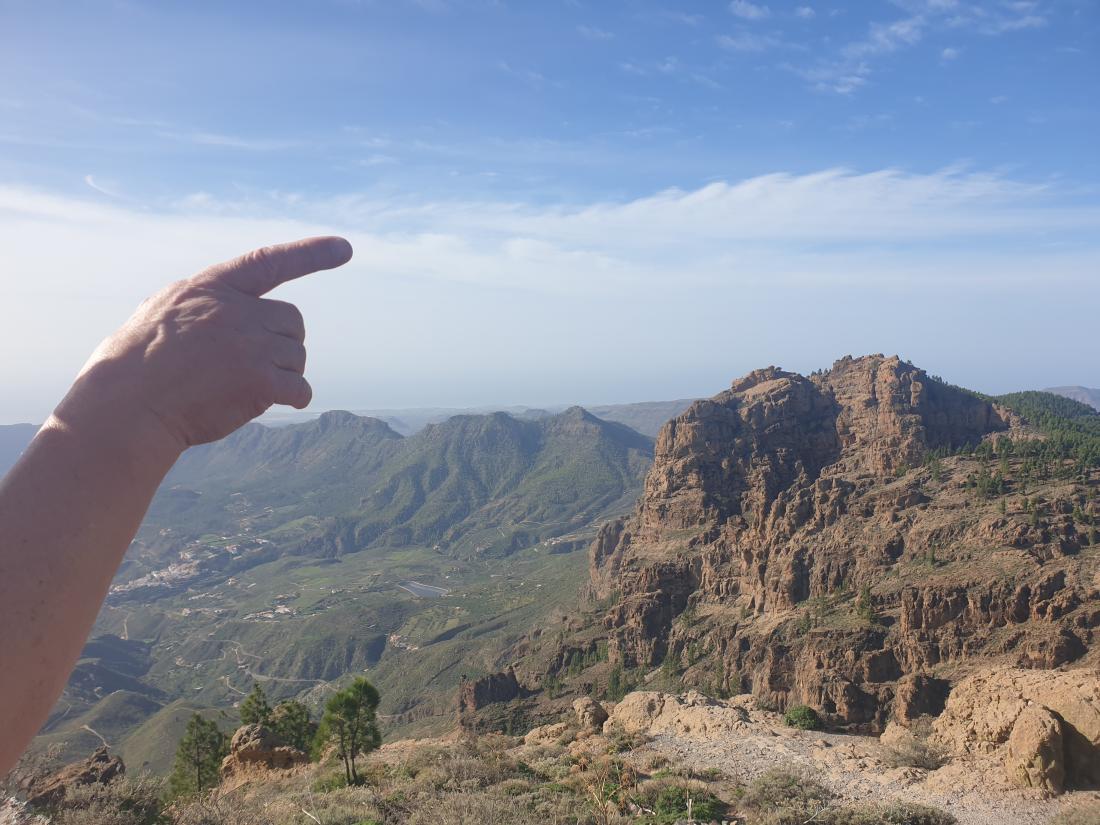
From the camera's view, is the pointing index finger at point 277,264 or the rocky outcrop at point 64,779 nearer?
the pointing index finger at point 277,264

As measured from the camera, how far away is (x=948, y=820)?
2003cm

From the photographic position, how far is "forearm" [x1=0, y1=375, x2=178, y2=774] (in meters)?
2.87

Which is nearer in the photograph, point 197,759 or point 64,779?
point 64,779

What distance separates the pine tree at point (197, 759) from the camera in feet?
121

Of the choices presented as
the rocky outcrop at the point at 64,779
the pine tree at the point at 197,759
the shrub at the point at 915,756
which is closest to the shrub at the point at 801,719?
the shrub at the point at 915,756

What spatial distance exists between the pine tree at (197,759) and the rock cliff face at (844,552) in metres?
39.7

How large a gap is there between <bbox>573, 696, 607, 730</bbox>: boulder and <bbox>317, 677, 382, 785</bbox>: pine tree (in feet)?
44.0

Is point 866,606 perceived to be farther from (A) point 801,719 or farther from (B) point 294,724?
(B) point 294,724

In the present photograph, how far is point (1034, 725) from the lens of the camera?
23.9 metres

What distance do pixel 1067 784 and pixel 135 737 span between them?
122m

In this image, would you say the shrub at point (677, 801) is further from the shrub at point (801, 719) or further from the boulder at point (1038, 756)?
the shrub at point (801, 719)

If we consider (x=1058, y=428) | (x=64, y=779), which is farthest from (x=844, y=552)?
(x=64, y=779)

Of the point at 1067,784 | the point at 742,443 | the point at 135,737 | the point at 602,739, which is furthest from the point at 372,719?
the point at 135,737

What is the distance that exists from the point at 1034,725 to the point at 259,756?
107 ft
